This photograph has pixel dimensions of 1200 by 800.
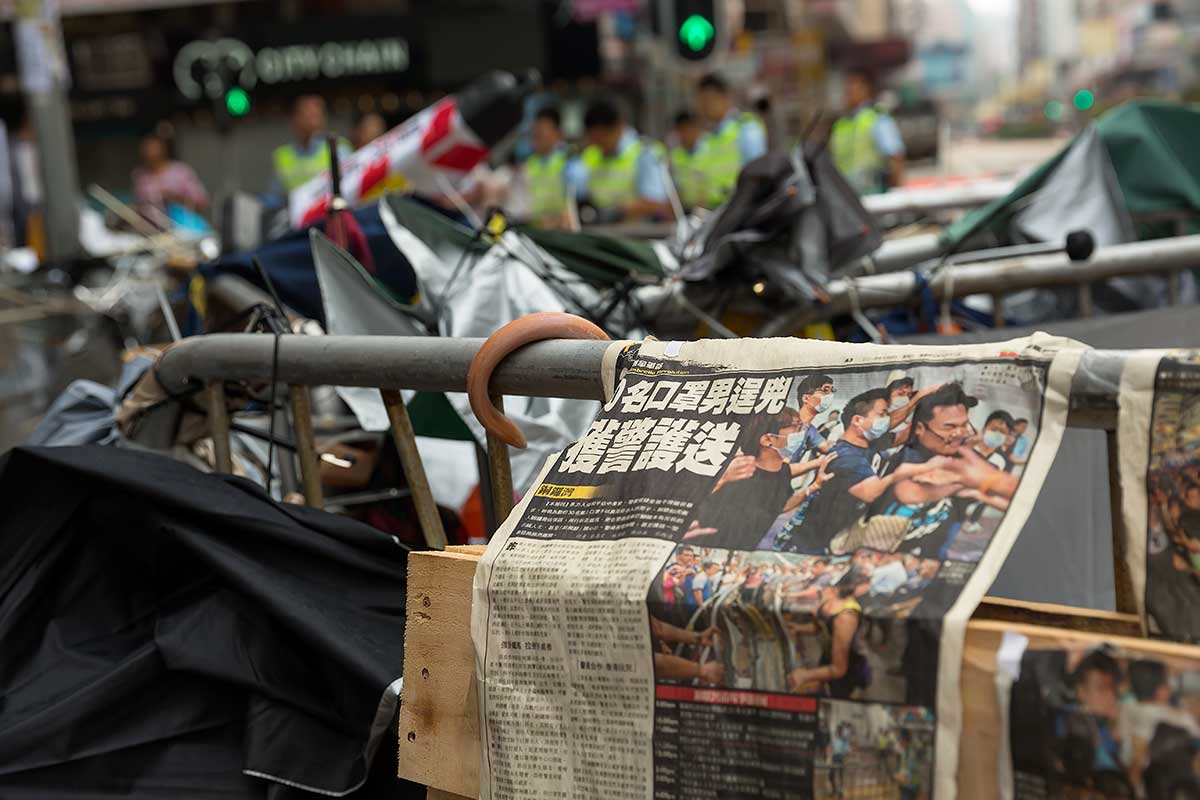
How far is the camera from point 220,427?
2.59 m

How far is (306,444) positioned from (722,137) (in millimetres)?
9874

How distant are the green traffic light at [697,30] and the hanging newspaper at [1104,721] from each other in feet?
31.5

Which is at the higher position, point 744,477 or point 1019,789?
point 744,477

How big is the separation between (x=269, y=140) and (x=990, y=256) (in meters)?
23.1

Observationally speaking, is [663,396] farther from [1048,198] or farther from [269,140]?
[269,140]

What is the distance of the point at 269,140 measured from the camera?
2516 centimetres

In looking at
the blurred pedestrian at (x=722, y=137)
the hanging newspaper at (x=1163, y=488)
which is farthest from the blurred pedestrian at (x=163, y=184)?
the hanging newspaper at (x=1163, y=488)

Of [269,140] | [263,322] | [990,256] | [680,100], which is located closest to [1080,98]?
[680,100]

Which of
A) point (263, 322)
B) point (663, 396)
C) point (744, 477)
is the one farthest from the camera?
point (263, 322)

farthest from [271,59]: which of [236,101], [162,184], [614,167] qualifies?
[614,167]

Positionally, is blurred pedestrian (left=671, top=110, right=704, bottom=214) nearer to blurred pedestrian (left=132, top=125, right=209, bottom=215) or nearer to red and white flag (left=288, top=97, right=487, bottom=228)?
blurred pedestrian (left=132, top=125, right=209, bottom=215)

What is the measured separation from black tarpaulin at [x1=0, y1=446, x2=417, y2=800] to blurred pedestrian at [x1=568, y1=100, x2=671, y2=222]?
30.5 ft

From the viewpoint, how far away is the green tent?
4410 millimetres

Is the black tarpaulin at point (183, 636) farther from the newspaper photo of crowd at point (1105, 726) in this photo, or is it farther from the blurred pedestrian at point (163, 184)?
the blurred pedestrian at point (163, 184)
